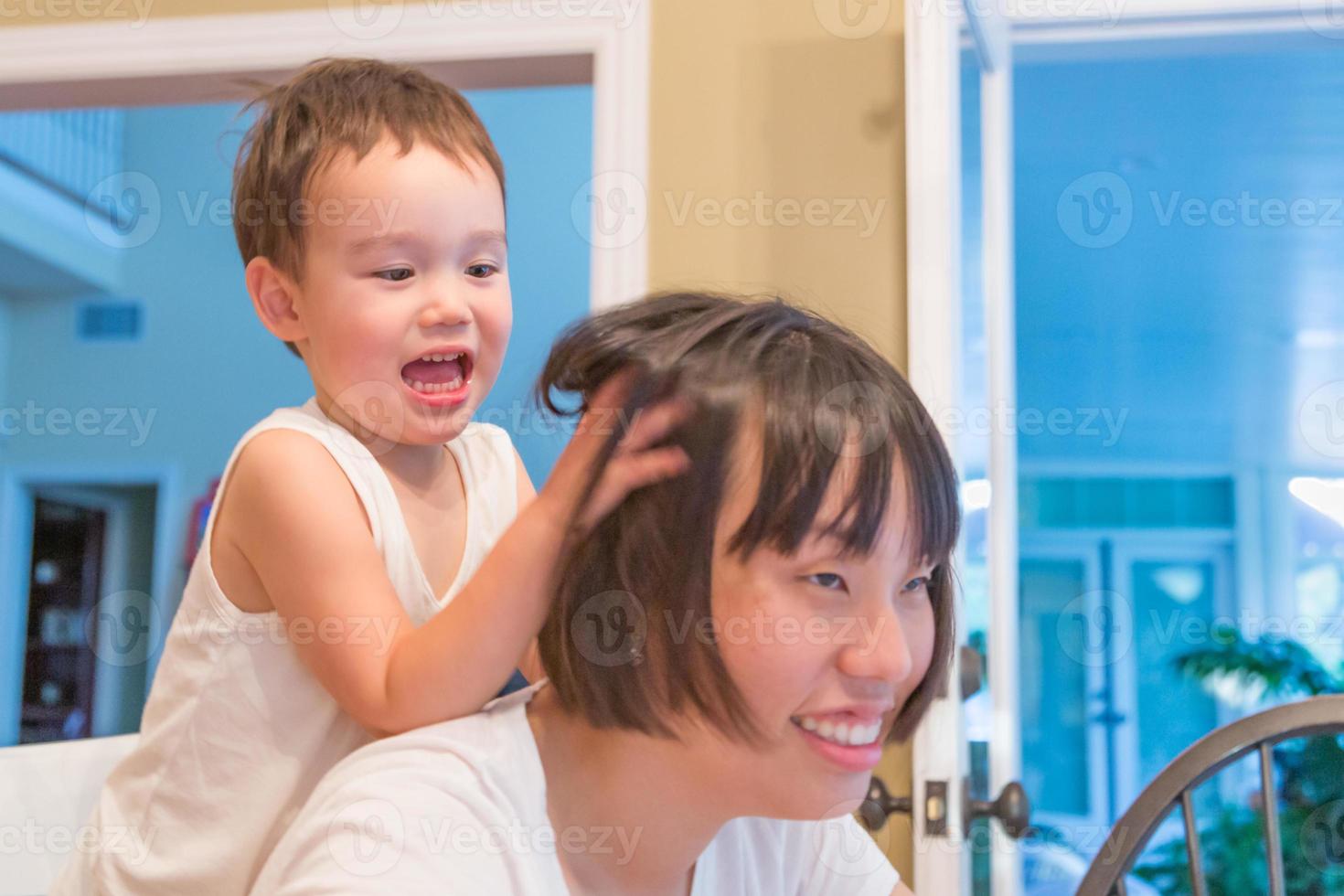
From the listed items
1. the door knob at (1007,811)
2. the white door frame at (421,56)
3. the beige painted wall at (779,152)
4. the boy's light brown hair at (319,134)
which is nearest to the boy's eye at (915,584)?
the boy's light brown hair at (319,134)

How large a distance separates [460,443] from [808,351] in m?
0.50

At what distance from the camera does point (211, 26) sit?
2.45 m

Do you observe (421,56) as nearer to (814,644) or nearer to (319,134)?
(319,134)

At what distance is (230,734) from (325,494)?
217 millimetres

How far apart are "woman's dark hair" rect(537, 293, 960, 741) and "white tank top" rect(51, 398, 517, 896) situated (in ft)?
0.88

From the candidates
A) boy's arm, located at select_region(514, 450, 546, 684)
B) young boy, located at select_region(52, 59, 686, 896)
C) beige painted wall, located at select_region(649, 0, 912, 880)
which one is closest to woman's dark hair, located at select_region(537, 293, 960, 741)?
young boy, located at select_region(52, 59, 686, 896)

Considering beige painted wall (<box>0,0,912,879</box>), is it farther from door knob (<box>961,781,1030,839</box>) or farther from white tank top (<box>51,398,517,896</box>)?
white tank top (<box>51,398,517,896</box>)

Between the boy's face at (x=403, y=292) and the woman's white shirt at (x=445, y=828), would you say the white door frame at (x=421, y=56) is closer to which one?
the boy's face at (x=403, y=292)

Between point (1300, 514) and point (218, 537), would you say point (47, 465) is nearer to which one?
point (218, 537)

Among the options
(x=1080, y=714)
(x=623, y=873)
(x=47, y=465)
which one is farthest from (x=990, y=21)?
(x=1080, y=714)

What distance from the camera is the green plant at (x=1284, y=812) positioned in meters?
4.99

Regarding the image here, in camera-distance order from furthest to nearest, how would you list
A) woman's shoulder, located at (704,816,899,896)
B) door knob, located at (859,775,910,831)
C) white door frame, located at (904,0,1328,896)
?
white door frame, located at (904,0,1328,896), door knob, located at (859,775,910,831), woman's shoulder, located at (704,816,899,896)

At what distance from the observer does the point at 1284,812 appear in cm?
507

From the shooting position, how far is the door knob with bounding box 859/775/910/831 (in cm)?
157
